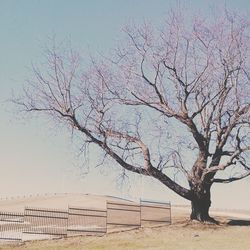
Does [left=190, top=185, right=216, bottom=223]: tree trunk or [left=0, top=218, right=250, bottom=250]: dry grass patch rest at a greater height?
[left=190, top=185, right=216, bottom=223]: tree trunk

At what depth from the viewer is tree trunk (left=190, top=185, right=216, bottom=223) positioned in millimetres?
26641

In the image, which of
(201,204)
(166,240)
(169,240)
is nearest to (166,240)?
(166,240)

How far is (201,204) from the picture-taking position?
1053 inches

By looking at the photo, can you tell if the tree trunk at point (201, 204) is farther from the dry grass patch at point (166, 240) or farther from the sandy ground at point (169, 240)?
the dry grass patch at point (166, 240)

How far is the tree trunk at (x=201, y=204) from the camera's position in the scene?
87.4 feet

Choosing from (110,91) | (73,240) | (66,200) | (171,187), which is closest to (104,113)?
(110,91)

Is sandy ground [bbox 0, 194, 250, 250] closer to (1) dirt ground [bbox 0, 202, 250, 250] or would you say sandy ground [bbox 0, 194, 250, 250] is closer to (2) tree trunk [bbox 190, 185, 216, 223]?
(1) dirt ground [bbox 0, 202, 250, 250]

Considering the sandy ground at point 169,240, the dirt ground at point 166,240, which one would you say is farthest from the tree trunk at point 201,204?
the dirt ground at point 166,240

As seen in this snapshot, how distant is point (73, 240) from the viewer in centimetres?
2184

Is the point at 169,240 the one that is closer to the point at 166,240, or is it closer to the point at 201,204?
the point at 166,240

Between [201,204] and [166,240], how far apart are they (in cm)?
603

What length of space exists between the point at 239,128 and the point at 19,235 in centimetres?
1312

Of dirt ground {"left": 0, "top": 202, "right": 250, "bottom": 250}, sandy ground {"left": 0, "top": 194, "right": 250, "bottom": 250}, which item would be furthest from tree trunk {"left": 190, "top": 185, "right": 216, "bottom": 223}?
dirt ground {"left": 0, "top": 202, "right": 250, "bottom": 250}

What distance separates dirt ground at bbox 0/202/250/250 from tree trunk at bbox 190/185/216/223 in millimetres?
1183
